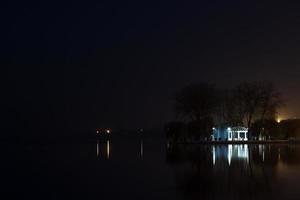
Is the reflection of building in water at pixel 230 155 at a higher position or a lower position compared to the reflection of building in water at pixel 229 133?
lower

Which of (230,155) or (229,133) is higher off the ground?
(229,133)

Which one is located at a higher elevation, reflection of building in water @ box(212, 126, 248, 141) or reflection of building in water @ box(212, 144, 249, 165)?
reflection of building in water @ box(212, 126, 248, 141)

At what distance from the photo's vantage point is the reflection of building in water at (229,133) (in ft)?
247

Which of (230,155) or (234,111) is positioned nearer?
(230,155)

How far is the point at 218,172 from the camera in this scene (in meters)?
21.5

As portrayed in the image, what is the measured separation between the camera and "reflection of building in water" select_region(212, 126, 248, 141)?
2960 inches

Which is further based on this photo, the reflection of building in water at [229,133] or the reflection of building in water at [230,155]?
the reflection of building in water at [229,133]

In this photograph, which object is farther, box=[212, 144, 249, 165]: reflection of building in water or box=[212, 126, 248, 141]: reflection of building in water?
box=[212, 126, 248, 141]: reflection of building in water

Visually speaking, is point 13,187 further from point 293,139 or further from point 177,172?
point 293,139

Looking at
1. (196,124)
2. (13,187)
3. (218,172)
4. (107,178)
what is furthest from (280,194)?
(196,124)

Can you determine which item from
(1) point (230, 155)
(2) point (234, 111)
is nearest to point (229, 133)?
(2) point (234, 111)

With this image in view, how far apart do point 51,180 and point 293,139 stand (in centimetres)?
6243

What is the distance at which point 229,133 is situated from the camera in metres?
75.7

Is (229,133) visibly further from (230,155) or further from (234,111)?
(230,155)
